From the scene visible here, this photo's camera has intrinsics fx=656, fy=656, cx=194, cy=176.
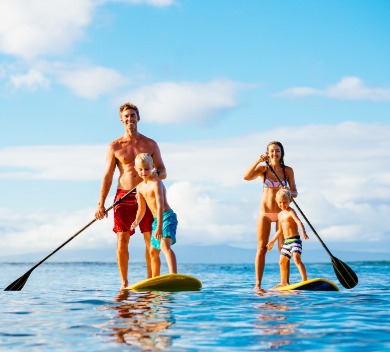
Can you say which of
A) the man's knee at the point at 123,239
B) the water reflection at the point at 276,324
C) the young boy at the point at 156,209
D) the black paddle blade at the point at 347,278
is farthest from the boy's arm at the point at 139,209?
the black paddle blade at the point at 347,278

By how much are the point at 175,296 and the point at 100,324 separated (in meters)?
2.63

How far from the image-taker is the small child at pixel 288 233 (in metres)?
10.2

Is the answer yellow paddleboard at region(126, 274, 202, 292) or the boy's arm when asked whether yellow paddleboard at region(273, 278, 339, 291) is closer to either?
yellow paddleboard at region(126, 274, 202, 292)

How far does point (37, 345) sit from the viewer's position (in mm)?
5152

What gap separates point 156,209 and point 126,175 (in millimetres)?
824

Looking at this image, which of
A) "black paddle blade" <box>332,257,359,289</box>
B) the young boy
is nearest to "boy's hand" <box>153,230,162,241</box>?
the young boy

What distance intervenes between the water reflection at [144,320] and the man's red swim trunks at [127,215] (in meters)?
1.07

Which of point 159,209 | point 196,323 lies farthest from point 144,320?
point 159,209

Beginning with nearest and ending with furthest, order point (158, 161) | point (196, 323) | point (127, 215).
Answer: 1. point (196, 323)
2. point (127, 215)
3. point (158, 161)

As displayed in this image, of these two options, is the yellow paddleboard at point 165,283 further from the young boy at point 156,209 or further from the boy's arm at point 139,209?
the boy's arm at point 139,209

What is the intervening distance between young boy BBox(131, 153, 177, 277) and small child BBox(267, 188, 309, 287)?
184cm

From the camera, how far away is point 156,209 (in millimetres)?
9320

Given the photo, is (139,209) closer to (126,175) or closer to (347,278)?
→ (126,175)

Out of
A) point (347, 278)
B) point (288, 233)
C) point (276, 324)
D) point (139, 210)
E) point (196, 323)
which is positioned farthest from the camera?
point (347, 278)
